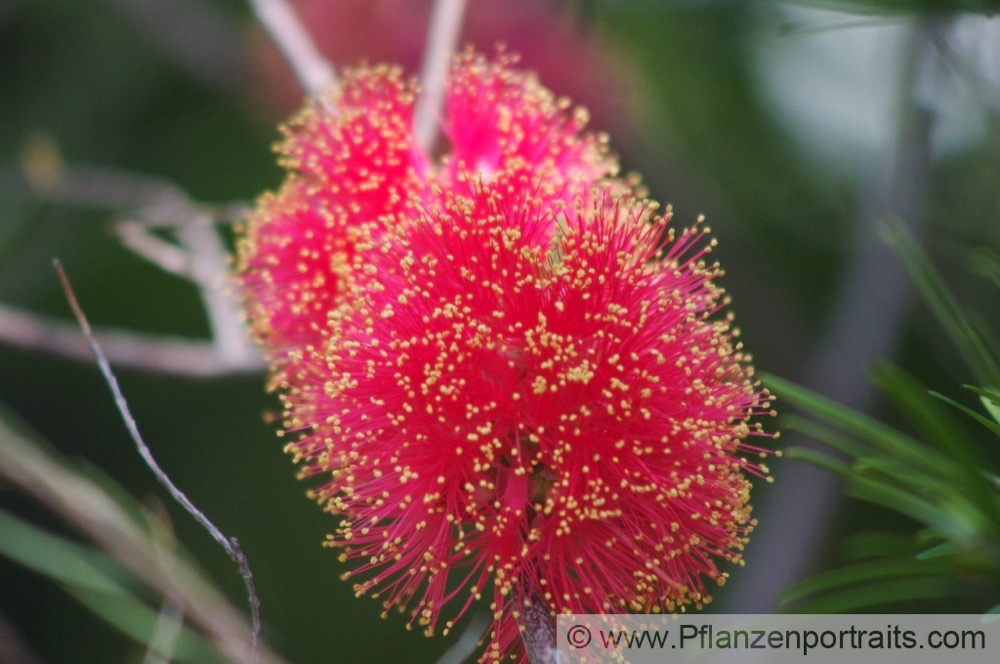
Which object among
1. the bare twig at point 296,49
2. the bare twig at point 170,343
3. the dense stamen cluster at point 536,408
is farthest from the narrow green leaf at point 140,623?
the bare twig at point 296,49

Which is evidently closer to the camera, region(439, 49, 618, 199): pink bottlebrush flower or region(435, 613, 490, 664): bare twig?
region(435, 613, 490, 664): bare twig

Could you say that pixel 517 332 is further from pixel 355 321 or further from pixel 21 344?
pixel 21 344

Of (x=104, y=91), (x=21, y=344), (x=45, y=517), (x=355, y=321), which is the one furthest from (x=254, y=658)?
(x=104, y=91)

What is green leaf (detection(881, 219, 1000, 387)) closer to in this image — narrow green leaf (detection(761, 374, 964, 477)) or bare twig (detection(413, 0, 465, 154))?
narrow green leaf (detection(761, 374, 964, 477))

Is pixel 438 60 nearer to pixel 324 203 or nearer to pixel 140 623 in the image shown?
pixel 324 203

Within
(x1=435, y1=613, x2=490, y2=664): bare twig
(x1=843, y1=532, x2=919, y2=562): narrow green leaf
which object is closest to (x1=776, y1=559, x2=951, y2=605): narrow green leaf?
(x1=843, y1=532, x2=919, y2=562): narrow green leaf

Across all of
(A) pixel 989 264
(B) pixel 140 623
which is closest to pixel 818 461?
(A) pixel 989 264
